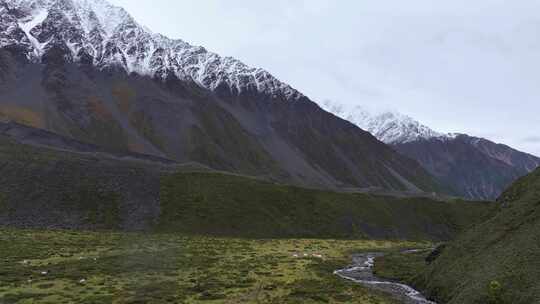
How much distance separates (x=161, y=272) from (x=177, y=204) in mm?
72227

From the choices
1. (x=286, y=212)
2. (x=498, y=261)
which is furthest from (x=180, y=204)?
(x=498, y=261)

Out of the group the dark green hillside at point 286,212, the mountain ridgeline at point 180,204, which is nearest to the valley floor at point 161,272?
the mountain ridgeline at point 180,204

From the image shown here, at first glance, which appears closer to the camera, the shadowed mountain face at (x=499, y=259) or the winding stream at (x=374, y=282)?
the shadowed mountain face at (x=499, y=259)

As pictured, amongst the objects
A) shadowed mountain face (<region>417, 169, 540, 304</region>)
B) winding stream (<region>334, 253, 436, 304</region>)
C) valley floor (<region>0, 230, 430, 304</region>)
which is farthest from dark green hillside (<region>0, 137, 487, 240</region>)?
shadowed mountain face (<region>417, 169, 540, 304</region>)

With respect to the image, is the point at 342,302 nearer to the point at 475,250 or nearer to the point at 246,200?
the point at 475,250

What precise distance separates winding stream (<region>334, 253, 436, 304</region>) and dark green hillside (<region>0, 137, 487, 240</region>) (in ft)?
161

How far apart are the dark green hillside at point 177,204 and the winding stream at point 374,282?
49052mm

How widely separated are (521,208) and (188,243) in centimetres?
5936

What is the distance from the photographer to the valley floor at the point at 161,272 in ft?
147

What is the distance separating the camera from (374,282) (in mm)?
60375

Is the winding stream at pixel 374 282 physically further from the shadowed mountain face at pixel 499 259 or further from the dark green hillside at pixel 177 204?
the dark green hillside at pixel 177 204

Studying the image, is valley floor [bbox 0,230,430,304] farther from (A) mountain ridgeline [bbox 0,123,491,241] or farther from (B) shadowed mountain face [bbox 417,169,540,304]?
(A) mountain ridgeline [bbox 0,123,491,241]

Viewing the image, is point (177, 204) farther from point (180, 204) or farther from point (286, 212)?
point (286, 212)

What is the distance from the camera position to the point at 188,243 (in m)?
94.1
